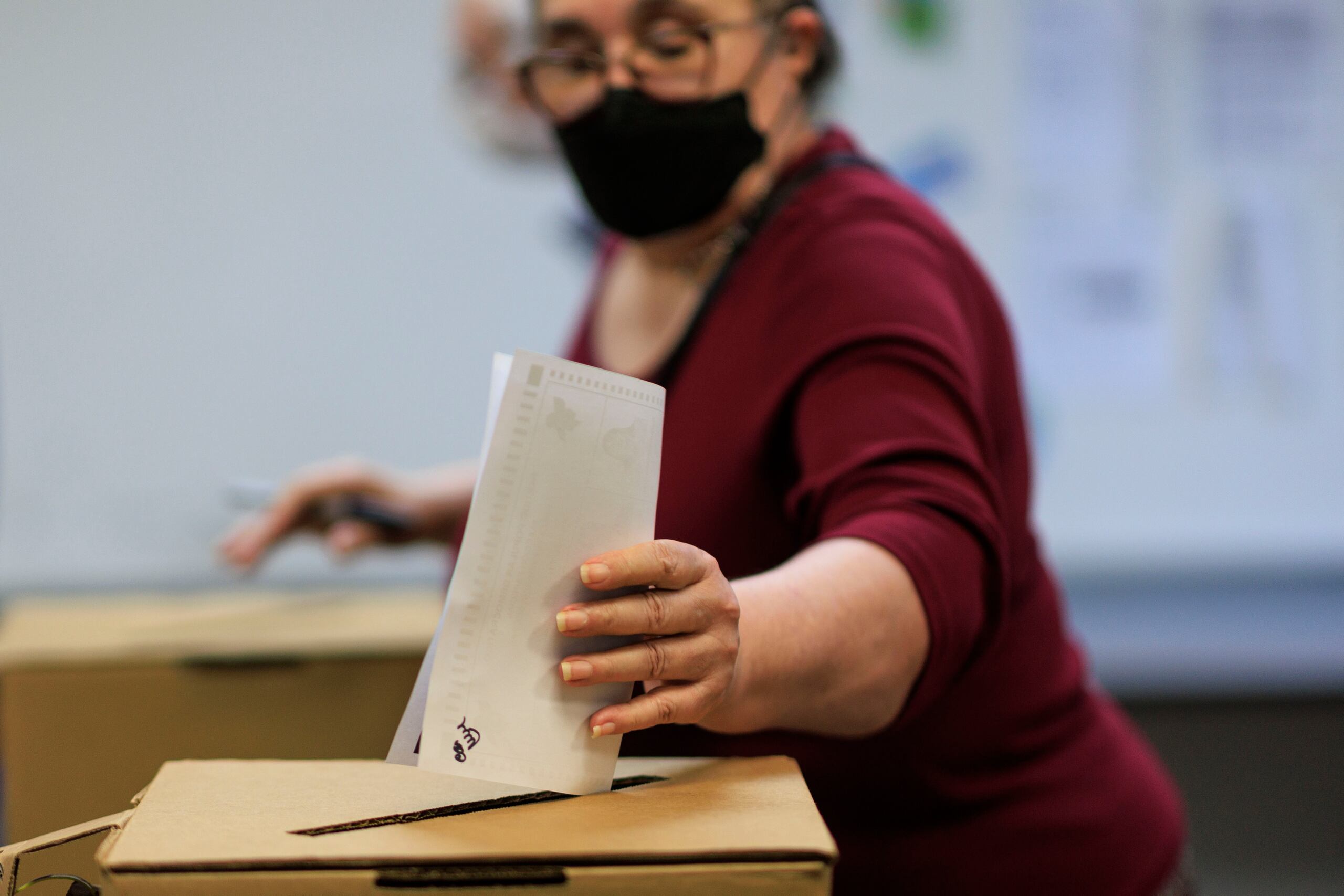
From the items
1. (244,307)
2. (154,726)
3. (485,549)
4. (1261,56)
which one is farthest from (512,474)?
(1261,56)

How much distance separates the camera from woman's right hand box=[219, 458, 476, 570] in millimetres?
1123

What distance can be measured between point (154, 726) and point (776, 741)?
1.63 ft

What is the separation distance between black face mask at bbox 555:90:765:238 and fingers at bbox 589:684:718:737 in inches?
16.4

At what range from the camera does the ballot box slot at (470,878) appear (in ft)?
1.32

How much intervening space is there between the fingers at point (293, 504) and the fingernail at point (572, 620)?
→ 0.76 meters

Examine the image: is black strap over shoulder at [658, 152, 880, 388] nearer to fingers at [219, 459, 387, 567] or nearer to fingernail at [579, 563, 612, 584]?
fingernail at [579, 563, 612, 584]

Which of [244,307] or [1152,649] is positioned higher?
[244,307]

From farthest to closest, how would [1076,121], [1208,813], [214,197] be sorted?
[1208,813]
[1076,121]
[214,197]

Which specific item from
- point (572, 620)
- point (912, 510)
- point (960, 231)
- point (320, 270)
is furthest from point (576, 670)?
point (960, 231)

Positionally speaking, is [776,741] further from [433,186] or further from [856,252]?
[433,186]

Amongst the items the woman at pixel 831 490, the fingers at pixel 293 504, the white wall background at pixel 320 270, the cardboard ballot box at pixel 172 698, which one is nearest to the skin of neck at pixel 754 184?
the woman at pixel 831 490

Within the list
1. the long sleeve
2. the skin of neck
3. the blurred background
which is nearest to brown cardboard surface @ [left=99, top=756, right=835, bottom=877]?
the long sleeve

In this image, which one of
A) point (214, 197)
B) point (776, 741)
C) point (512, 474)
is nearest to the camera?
point (512, 474)

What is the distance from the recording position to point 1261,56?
173cm
